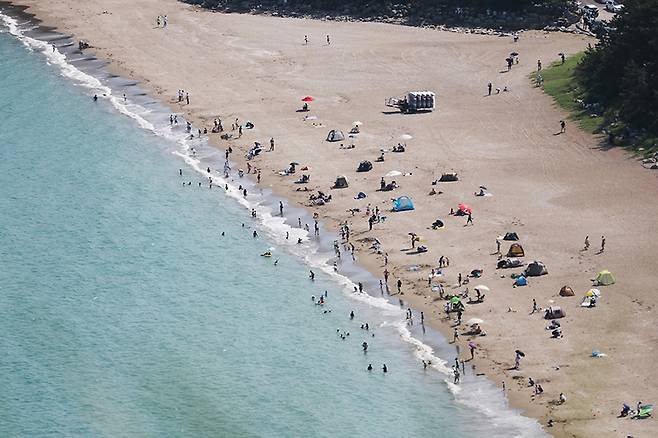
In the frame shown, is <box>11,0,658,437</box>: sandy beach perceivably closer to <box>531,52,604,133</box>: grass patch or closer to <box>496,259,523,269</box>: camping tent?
<box>496,259,523,269</box>: camping tent

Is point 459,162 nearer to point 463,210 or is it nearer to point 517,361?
point 463,210

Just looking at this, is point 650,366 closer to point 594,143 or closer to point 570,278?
point 570,278

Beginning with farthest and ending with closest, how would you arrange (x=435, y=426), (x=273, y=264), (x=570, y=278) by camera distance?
1. (x=273, y=264)
2. (x=570, y=278)
3. (x=435, y=426)

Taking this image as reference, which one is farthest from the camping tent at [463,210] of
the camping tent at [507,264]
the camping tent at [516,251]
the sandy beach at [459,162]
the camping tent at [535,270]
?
the camping tent at [535,270]

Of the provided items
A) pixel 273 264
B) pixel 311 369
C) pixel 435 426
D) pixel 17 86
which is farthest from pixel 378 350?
pixel 17 86

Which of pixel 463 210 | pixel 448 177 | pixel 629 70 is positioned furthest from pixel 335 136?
pixel 629 70

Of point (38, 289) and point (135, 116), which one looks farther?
point (135, 116)

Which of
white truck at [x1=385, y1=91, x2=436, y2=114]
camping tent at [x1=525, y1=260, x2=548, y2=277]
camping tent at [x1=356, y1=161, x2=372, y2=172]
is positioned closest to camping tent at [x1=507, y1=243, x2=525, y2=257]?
camping tent at [x1=525, y1=260, x2=548, y2=277]
